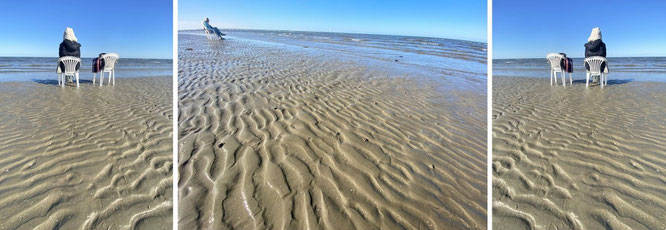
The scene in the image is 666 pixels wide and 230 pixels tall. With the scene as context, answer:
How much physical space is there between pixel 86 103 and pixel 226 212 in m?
5.57

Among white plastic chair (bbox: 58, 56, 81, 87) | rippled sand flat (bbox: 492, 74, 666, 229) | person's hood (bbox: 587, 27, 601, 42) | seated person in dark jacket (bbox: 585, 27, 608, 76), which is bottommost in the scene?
rippled sand flat (bbox: 492, 74, 666, 229)

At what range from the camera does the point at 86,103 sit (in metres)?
5.73

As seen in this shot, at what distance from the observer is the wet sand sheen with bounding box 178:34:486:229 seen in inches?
84.0

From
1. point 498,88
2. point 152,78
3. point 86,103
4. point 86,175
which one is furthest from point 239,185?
point 152,78

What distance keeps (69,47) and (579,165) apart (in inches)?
412

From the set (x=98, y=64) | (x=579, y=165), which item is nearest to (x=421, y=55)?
(x=579, y=165)

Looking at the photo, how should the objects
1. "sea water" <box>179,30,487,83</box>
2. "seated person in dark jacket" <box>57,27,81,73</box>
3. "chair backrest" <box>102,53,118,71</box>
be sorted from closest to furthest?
"seated person in dark jacket" <box>57,27,81,73</box>
"chair backrest" <box>102,53,118,71</box>
"sea water" <box>179,30,487,83</box>

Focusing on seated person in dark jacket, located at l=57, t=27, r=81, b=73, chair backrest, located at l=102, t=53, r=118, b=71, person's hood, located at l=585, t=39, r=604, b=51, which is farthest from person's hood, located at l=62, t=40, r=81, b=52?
person's hood, located at l=585, t=39, r=604, b=51

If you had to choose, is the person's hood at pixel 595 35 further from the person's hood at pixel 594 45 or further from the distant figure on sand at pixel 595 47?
the person's hood at pixel 594 45

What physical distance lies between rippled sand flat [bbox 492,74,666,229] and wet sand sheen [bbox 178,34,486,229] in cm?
28

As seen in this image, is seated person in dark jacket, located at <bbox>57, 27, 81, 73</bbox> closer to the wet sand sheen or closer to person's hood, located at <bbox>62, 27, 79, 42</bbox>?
person's hood, located at <bbox>62, 27, 79, 42</bbox>

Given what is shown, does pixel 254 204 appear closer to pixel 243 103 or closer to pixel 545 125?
pixel 243 103

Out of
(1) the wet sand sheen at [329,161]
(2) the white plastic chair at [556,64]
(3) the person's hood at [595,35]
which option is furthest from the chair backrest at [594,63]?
(1) the wet sand sheen at [329,161]

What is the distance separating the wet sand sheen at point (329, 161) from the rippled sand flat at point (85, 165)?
318 millimetres
